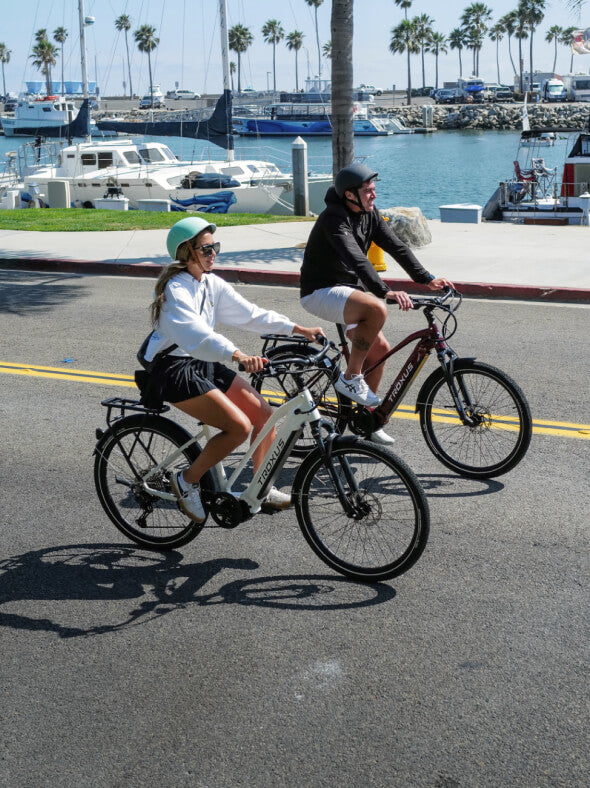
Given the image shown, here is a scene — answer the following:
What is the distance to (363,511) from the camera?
477 centimetres

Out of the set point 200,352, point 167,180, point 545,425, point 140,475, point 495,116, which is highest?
point 495,116

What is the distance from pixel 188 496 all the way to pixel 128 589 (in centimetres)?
57

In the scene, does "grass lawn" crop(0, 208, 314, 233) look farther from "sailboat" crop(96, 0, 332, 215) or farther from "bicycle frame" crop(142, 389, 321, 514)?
"bicycle frame" crop(142, 389, 321, 514)

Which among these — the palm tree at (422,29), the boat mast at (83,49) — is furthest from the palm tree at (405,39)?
the boat mast at (83,49)

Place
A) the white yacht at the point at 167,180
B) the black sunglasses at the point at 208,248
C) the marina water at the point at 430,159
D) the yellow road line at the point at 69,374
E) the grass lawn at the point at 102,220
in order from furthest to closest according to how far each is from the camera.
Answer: the marina water at the point at 430,159 < the white yacht at the point at 167,180 < the grass lawn at the point at 102,220 < the yellow road line at the point at 69,374 < the black sunglasses at the point at 208,248

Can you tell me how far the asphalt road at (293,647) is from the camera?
3.58 m

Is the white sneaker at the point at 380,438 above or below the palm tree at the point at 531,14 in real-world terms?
below

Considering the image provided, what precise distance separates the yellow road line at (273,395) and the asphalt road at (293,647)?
0.24 meters

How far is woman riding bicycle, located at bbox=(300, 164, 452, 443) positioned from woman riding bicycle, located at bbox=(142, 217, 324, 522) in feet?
4.40

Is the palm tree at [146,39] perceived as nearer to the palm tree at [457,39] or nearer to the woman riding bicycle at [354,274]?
the palm tree at [457,39]

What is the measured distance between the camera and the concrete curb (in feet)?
40.5

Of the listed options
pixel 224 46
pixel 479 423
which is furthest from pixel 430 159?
pixel 479 423

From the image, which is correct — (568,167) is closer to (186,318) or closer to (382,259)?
(382,259)

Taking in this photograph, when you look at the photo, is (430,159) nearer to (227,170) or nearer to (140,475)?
(227,170)
